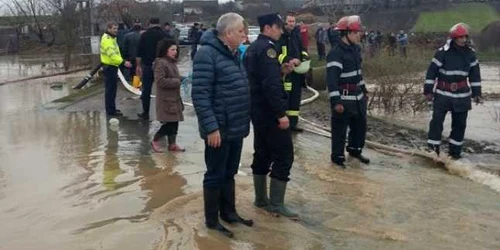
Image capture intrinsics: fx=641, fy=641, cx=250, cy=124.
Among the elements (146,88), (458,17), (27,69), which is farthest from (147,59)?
(458,17)

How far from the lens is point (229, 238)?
16.4 feet

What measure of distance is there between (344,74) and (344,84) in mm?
122

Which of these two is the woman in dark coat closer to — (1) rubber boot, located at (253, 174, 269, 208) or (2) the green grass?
(1) rubber boot, located at (253, 174, 269, 208)

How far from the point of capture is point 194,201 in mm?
5980

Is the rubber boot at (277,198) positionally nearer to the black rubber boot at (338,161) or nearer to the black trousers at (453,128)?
the black rubber boot at (338,161)

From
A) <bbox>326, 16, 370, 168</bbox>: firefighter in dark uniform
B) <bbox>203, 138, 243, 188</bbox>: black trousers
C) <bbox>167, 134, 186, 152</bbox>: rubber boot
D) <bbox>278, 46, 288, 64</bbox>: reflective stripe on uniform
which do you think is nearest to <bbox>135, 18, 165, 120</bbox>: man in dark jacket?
<bbox>167, 134, 186, 152</bbox>: rubber boot

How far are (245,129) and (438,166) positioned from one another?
398cm

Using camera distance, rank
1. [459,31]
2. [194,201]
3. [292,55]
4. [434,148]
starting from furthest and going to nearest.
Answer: [434,148] → [292,55] → [459,31] → [194,201]

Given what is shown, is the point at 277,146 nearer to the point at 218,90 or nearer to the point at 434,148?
the point at 218,90

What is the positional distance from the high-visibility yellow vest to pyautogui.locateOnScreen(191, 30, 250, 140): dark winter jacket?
6196mm

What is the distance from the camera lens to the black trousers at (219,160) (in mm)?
5023

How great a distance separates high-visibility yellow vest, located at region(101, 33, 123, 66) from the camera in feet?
35.7

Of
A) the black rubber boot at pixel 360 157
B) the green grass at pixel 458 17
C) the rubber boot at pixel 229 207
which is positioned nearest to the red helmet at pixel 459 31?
the black rubber boot at pixel 360 157

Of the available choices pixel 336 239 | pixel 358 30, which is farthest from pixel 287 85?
pixel 336 239
